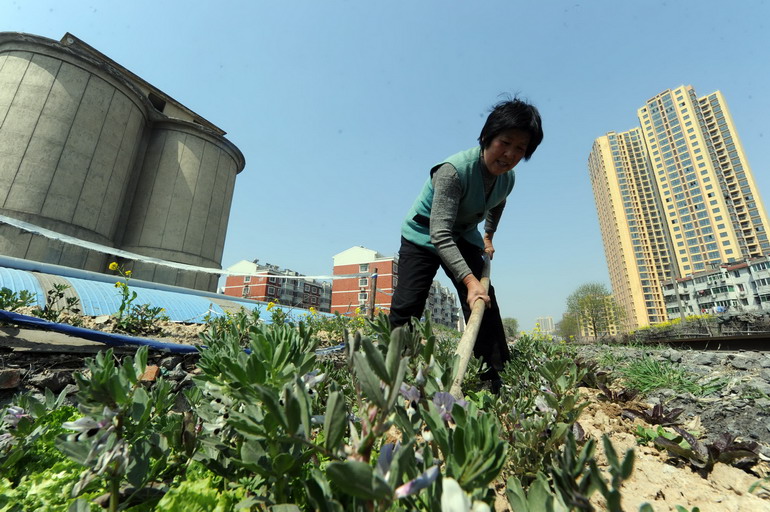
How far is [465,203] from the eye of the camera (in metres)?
2.60

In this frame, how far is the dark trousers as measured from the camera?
2.37 m

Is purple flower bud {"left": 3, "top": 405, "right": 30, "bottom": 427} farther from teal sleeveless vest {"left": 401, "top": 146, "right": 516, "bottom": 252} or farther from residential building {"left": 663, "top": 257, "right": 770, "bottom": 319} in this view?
residential building {"left": 663, "top": 257, "right": 770, "bottom": 319}

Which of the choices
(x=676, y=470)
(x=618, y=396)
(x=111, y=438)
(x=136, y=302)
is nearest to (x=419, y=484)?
(x=111, y=438)

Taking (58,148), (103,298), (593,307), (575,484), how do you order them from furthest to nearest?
1. (593,307)
2. (58,148)
3. (103,298)
4. (575,484)

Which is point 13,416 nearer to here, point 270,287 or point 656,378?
point 656,378

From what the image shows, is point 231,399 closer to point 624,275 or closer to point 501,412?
point 501,412

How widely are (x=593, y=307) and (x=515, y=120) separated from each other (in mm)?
55087

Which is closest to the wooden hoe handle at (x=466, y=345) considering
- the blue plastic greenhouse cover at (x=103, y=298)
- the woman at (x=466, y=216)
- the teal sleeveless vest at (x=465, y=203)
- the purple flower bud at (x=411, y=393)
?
the purple flower bud at (x=411, y=393)

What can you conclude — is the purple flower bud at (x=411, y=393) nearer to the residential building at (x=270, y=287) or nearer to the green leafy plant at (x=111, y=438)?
the green leafy plant at (x=111, y=438)

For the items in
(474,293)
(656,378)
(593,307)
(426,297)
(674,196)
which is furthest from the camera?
(674,196)

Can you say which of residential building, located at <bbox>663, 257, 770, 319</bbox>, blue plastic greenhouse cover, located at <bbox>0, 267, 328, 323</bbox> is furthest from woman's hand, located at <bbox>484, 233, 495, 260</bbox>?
residential building, located at <bbox>663, 257, 770, 319</bbox>

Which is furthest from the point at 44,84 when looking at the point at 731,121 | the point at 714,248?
the point at 731,121

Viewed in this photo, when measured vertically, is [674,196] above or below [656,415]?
above

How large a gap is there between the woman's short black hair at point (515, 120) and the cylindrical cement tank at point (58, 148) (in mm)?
20394
